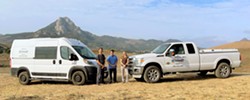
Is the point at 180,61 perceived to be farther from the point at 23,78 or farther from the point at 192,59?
the point at 23,78

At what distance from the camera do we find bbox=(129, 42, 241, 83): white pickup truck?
1576cm

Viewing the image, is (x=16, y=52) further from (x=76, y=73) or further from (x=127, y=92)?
(x=127, y=92)

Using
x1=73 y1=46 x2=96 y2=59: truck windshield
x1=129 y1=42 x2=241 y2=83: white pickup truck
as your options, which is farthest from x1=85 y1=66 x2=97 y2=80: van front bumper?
x1=129 y1=42 x2=241 y2=83: white pickup truck

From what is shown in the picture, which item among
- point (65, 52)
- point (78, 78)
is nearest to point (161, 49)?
point (78, 78)

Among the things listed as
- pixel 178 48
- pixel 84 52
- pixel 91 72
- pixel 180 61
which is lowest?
pixel 91 72

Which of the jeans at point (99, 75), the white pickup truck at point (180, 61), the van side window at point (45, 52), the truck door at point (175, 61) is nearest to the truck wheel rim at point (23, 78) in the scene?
the van side window at point (45, 52)

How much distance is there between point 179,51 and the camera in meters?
16.5

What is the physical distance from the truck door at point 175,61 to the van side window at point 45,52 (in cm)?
497

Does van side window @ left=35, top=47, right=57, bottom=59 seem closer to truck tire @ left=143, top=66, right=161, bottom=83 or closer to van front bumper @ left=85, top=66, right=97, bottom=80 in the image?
van front bumper @ left=85, top=66, right=97, bottom=80

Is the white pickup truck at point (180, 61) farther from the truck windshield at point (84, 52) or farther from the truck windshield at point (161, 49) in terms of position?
the truck windshield at point (84, 52)

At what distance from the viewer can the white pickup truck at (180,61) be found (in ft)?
51.7

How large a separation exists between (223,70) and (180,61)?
2.24 metres

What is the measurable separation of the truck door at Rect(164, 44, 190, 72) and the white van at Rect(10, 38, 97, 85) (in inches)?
127

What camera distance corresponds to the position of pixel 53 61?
52.8 feet
